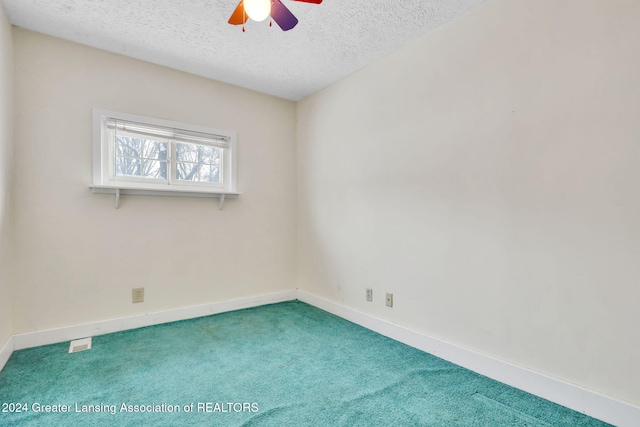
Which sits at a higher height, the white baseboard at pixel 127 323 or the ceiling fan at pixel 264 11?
the ceiling fan at pixel 264 11

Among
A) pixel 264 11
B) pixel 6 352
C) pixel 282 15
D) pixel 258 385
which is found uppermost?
pixel 282 15

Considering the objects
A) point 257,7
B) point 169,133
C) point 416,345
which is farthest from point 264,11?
point 416,345

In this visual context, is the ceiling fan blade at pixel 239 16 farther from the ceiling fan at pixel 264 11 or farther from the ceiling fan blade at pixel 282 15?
the ceiling fan blade at pixel 282 15

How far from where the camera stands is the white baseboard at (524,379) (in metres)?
1.46

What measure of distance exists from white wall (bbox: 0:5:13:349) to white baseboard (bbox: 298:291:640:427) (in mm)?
2655

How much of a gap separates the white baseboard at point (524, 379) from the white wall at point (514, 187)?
0.05 metres

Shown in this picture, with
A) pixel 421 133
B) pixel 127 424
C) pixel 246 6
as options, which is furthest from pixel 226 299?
pixel 246 6

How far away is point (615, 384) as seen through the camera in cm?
147

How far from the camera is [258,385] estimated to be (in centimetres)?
180

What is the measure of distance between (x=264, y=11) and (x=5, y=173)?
2.07m

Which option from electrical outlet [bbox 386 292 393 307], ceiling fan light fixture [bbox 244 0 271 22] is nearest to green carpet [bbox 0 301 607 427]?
electrical outlet [bbox 386 292 393 307]

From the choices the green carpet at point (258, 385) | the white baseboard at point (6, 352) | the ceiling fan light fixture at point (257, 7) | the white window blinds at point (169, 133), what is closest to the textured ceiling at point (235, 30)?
the white window blinds at point (169, 133)

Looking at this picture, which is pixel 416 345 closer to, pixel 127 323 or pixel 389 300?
pixel 389 300

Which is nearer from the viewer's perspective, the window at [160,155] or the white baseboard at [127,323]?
the white baseboard at [127,323]
